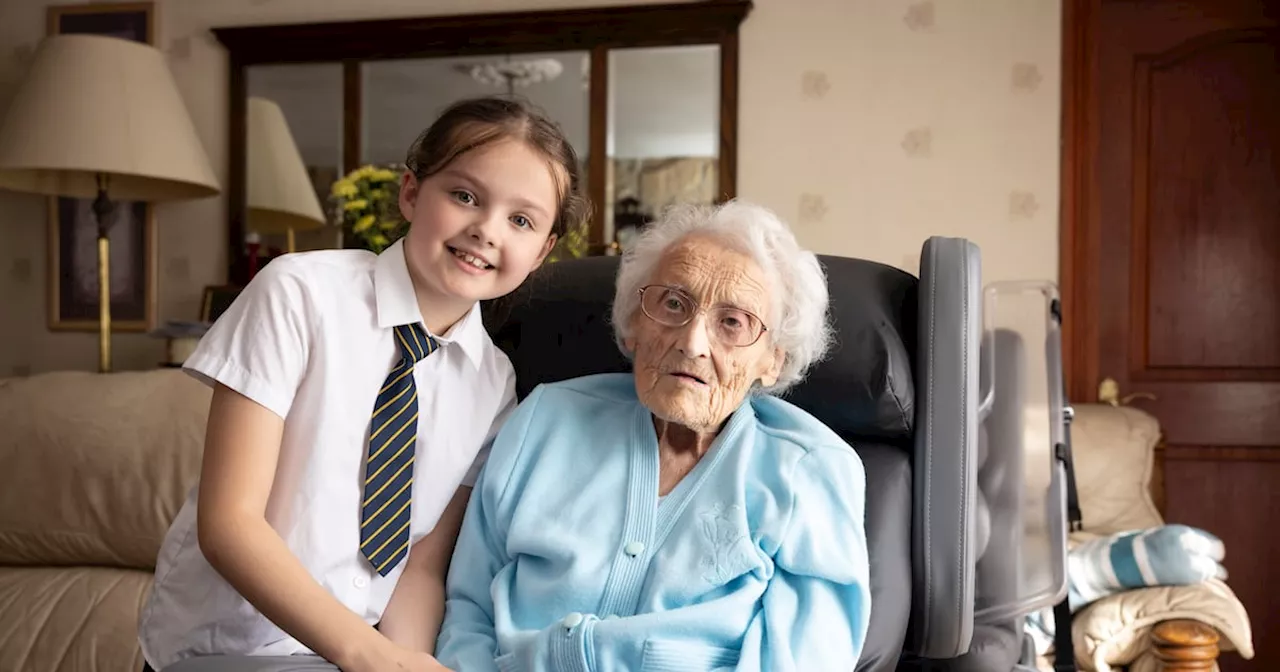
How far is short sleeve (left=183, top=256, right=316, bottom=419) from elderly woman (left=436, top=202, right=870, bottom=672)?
29 centimetres

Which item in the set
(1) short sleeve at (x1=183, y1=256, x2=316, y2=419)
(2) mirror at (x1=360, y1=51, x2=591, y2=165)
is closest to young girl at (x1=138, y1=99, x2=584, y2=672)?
(1) short sleeve at (x1=183, y1=256, x2=316, y2=419)

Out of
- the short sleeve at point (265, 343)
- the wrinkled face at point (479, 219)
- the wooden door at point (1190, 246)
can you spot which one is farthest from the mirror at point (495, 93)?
the short sleeve at point (265, 343)

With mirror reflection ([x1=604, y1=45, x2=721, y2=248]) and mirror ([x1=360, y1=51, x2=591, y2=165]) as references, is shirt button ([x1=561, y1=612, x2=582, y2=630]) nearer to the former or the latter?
mirror reflection ([x1=604, y1=45, x2=721, y2=248])

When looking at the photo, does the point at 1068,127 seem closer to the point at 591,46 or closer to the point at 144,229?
the point at 591,46

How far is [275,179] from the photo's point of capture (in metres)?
3.59

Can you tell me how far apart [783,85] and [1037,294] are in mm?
1868

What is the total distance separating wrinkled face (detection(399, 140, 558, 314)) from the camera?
1187mm

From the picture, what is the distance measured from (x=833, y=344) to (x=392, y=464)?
580 mm

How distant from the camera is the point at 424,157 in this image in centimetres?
124

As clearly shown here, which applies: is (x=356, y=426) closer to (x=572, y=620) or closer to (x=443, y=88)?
(x=572, y=620)

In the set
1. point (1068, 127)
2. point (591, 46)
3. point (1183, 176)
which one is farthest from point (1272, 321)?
point (591, 46)

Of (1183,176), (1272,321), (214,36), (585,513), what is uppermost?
(214,36)

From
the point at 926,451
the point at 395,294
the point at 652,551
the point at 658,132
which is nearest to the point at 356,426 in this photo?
the point at 395,294

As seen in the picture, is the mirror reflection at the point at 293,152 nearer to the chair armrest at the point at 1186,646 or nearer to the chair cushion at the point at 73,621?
the chair cushion at the point at 73,621
